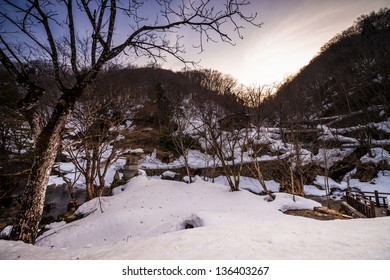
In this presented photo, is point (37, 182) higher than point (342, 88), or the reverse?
point (342, 88)

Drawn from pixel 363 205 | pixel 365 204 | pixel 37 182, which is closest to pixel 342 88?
pixel 363 205

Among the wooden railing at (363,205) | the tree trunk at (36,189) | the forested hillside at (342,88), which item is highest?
the forested hillside at (342,88)

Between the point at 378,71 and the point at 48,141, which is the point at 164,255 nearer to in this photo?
the point at 48,141

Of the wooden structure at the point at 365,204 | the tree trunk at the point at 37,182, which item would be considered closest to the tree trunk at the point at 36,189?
the tree trunk at the point at 37,182

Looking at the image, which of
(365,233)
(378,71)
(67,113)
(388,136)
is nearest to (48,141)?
(67,113)

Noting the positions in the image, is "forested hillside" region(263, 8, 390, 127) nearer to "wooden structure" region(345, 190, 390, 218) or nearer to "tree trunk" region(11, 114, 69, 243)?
"wooden structure" region(345, 190, 390, 218)

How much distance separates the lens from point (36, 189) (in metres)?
3.51

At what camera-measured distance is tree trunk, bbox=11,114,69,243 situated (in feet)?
11.2

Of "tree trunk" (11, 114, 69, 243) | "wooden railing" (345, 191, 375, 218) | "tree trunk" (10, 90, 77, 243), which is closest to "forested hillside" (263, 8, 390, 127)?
"wooden railing" (345, 191, 375, 218)

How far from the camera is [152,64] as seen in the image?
5.07m

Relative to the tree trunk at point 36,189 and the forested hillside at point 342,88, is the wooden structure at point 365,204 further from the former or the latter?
the tree trunk at point 36,189

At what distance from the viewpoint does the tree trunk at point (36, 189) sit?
3.42 meters

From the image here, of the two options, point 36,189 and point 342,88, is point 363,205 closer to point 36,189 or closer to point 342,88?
point 36,189
